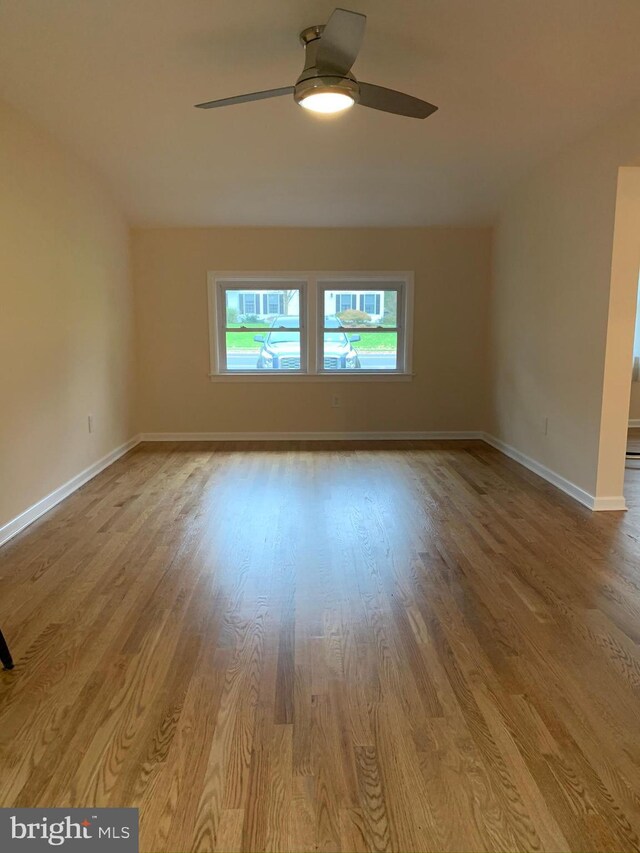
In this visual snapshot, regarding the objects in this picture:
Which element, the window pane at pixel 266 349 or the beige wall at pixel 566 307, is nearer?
the beige wall at pixel 566 307

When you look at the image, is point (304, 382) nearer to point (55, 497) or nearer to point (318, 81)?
point (55, 497)

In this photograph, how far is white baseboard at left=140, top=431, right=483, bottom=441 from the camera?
20.8 ft

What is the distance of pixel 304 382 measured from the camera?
632 cm

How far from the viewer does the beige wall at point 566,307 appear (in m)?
3.70

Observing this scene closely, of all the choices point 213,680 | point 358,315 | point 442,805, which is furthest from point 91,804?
point 358,315

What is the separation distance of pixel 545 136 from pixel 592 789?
4040 mm

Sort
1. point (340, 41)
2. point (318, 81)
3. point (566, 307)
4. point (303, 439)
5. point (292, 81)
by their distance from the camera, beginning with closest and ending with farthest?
point (340, 41) < point (318, 81) < point (292, 81) < point (566, 307) < point (303, 439)

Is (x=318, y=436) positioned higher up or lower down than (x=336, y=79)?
lower down

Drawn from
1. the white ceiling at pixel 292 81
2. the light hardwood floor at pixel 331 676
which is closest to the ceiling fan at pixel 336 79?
the white ceiling at pixel 292 81

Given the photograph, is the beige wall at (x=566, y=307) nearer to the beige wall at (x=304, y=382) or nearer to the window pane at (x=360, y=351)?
the beige wall at (x=304, y=382)

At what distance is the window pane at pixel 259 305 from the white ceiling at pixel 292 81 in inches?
43.9

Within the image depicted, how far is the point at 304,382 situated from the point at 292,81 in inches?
131

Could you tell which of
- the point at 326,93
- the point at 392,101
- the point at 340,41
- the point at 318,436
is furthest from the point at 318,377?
the point at 340,41

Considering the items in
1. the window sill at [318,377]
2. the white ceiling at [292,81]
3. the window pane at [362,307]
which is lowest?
the window sill at [318,377]
